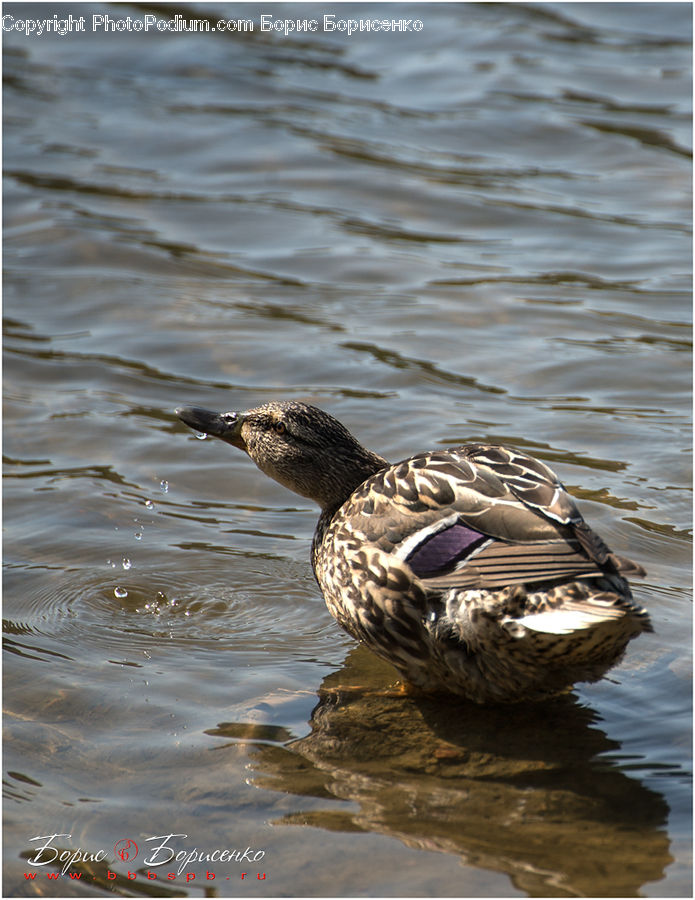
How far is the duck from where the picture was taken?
4340 millimetres

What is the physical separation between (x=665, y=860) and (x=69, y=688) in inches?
101

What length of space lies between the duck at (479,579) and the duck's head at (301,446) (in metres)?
0.35

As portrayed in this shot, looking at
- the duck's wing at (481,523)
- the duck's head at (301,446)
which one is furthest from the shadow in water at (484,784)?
the duck's head at (301,446)

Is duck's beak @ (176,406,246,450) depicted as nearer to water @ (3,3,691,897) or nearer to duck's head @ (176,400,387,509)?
duck's head @ (176,400,387,509)

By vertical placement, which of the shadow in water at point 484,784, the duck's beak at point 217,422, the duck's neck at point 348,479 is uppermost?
the duck's beak at point 217,422

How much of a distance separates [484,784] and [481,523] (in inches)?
38.0

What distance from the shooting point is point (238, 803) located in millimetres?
4434

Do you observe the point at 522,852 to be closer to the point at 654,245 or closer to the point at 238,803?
the point at 238,803

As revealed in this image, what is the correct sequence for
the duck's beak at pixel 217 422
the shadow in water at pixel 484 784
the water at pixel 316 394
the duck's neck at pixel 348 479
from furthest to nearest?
the duck's beak at pixel 217 422
the duck's neck at pixel 348 479
the water at pixel 316 394
the shadow in water at pixel 484 784

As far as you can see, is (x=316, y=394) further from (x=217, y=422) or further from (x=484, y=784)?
(x=484, y=784)

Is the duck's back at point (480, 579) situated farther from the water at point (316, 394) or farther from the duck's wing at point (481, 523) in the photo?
the water at point (316, 394)

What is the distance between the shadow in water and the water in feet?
0.05

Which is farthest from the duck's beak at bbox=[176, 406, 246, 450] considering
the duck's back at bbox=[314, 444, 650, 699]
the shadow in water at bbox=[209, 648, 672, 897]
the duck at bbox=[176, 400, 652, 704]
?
the shadow in water at bbox=[209, 648, 672, 897]

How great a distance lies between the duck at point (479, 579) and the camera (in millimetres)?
4340
